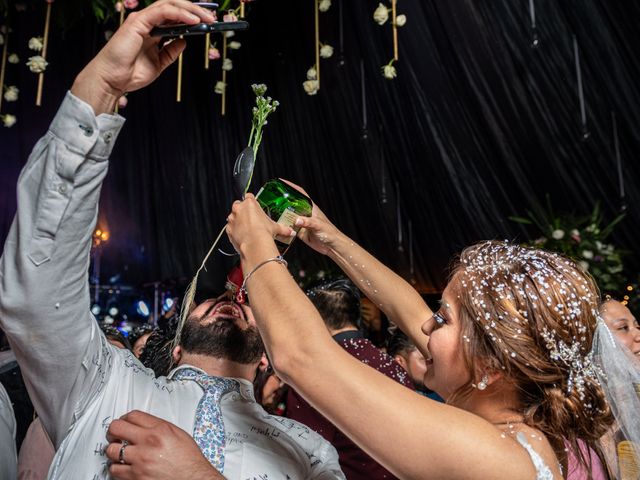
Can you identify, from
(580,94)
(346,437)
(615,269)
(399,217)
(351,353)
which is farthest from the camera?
(399,217)

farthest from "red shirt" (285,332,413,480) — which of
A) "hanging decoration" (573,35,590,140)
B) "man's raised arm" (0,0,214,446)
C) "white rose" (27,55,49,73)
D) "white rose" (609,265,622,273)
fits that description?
"hanging decoration" (573,35,590,140)

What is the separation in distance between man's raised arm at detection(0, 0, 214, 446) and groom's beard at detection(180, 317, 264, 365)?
521mm

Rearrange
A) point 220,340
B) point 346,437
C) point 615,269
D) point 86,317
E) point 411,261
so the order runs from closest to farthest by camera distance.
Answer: point 86,317 → point 220,340 → point 346,437 → point 615,269 → point 411,261

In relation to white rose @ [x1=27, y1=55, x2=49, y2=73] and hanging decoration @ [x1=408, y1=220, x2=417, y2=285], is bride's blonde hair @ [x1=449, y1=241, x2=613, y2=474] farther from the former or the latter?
hanging decoration @ [x1=408, y1=220, x2=417, y2=285]

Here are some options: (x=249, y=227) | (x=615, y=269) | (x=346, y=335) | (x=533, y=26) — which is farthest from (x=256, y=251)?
(x=533, y=26)

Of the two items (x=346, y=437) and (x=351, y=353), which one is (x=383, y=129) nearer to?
(x=351, y=353)

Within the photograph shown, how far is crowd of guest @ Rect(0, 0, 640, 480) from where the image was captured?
3.14 ft

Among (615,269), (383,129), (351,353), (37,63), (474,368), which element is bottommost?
(615,269)

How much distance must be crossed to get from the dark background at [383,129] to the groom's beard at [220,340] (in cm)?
286

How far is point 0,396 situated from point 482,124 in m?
4.31

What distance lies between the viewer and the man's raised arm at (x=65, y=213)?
0.93 meters

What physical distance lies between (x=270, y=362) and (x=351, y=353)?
1428 millimetres

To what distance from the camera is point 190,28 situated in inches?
40.0

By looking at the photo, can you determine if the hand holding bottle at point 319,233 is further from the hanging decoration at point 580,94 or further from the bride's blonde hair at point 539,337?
the hanging decoration at point 580,94
